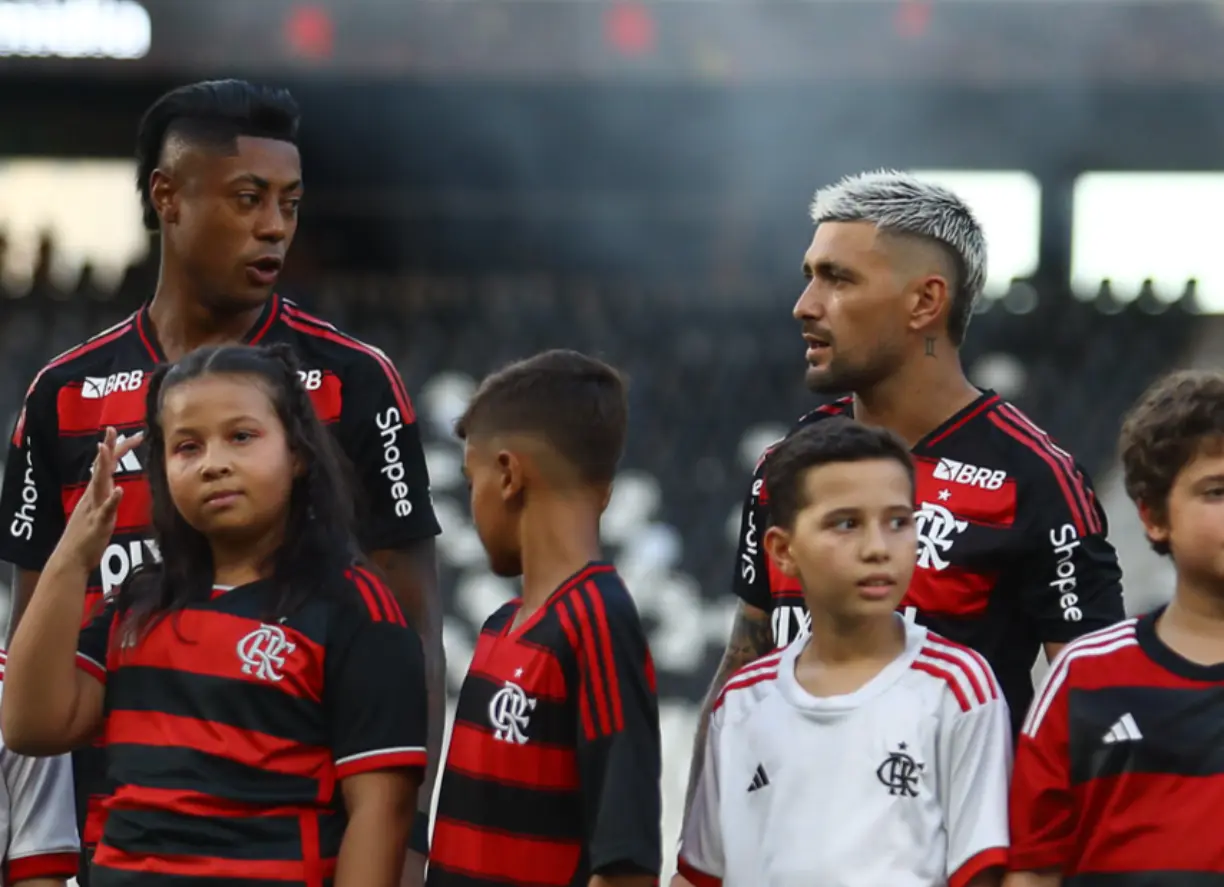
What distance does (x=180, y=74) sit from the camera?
8891 millimetres

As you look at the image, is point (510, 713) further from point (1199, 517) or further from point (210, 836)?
point (1199, 517)

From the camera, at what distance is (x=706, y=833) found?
2.89 metres

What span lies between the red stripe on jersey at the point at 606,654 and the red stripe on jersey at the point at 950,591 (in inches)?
20.0

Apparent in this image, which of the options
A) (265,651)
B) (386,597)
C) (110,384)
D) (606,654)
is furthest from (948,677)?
(110,384)

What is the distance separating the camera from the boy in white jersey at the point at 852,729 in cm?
270

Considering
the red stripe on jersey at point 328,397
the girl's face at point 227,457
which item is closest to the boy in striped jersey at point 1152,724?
the girl's face at point 227,457

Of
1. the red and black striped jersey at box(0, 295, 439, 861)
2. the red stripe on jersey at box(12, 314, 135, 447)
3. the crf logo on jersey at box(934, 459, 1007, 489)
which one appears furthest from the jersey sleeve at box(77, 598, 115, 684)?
the crf logo on jersey at box(934, 459, 1007, 489)

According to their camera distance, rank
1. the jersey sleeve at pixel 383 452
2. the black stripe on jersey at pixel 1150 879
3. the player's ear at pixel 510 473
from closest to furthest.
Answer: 1. the black stripe on jersey at pixel 1150 879
2. the player's ear at pixel 510 473
3. the jersey sleeve at pixel 383 452

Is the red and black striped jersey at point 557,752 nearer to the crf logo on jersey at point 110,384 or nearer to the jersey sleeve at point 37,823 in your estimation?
the jersey sleeve at point 37,823

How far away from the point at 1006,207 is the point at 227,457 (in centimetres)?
727

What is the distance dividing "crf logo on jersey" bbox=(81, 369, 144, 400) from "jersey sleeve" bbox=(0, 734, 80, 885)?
A: 59cm

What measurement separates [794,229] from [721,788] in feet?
22.6

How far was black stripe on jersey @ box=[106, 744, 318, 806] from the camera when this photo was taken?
8.94 feet

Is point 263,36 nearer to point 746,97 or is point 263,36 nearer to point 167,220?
point 746,97
